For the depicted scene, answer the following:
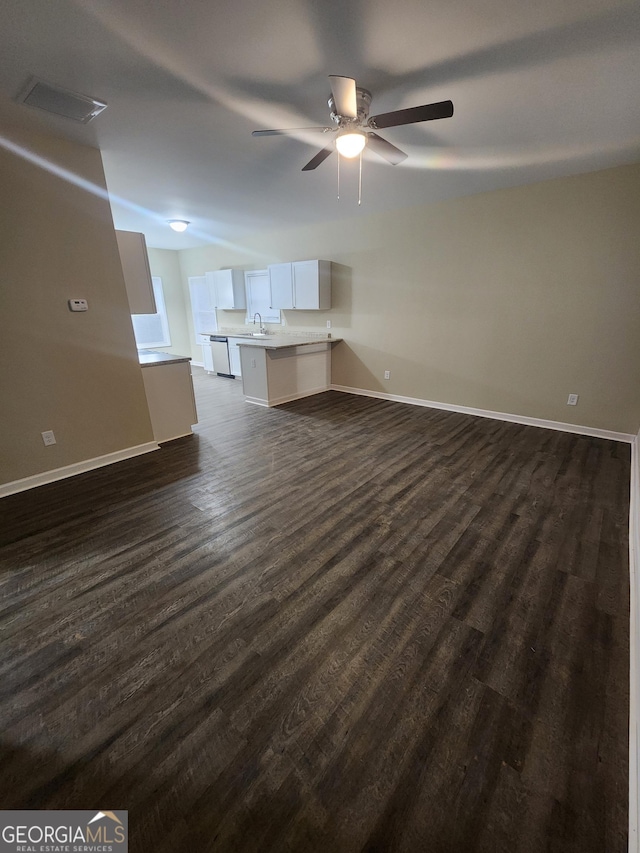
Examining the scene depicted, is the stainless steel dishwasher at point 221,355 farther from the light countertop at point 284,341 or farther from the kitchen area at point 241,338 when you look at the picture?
the light countertop at point 284,341

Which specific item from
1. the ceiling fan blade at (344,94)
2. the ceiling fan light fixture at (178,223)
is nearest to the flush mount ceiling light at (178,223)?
the ceiling fan light fixture at (178,223)

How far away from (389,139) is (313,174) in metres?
0.90

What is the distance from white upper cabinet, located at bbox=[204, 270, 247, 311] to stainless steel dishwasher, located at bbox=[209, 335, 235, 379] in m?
0.76

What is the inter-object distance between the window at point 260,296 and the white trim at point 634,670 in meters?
5.81

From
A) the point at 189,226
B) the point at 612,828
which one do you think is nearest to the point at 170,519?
the point at 612,828

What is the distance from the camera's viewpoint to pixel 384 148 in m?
2.34

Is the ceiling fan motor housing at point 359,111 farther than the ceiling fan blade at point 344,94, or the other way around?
the ceiling fan motor housing at point 359,111

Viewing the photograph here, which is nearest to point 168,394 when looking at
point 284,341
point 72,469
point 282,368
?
point 72,469

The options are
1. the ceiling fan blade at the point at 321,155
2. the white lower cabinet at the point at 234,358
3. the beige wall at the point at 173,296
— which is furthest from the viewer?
the beige wall at the point at 173,296

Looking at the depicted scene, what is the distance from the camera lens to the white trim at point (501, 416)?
12.2 ft

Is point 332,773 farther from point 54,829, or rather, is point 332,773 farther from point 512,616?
point 512,616

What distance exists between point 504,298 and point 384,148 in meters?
2.50

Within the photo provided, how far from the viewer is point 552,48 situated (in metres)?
1.70

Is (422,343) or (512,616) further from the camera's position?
(422,343)
